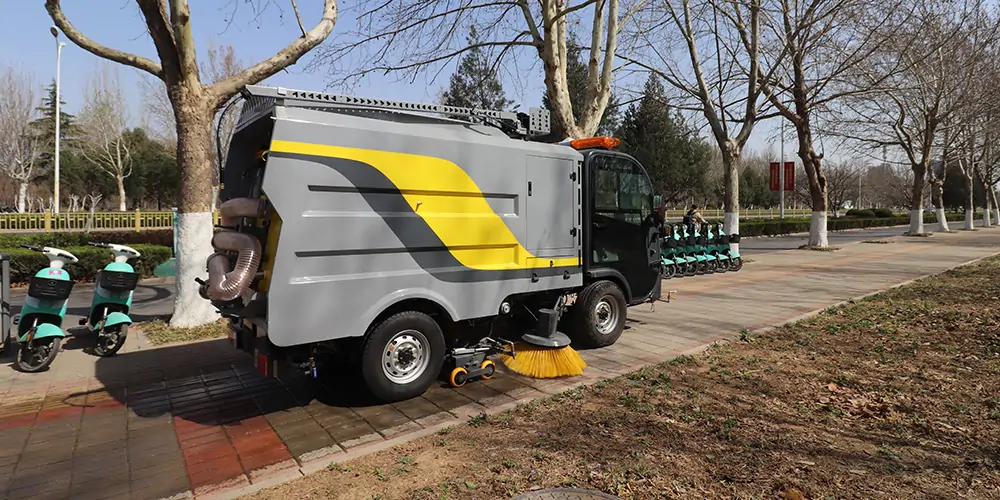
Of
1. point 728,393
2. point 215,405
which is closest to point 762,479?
point 728,393

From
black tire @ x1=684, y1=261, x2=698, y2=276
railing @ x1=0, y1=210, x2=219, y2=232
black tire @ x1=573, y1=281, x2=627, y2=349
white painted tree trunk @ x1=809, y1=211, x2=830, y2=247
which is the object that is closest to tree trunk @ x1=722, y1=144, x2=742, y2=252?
black tire @ x1=684, y1=261, x2=698, y2=276

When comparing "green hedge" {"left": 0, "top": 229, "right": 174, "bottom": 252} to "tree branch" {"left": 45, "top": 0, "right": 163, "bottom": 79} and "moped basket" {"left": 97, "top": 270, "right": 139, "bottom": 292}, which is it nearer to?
"tree branch" {"left": 45, "top": 0, "right": 163, "bottom": 79}

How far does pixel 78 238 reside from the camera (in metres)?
14.6

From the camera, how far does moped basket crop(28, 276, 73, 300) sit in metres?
5.56

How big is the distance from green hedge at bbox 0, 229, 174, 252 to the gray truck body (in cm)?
1166

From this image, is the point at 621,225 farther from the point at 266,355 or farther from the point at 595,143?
the point at 266,355

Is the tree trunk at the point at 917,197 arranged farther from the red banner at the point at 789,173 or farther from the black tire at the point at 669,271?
the black tire at the point at 669,271

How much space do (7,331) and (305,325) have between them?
452 centimetres

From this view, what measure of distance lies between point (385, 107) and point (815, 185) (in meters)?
20.4

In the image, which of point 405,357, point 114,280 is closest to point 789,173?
point 405,357

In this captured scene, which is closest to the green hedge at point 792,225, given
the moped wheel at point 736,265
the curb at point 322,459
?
the moped wheel at point 736,265

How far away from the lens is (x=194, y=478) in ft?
11.2

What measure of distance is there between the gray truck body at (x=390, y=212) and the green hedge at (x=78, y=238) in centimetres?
1166

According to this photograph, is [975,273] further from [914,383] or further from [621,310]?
[621,310]
